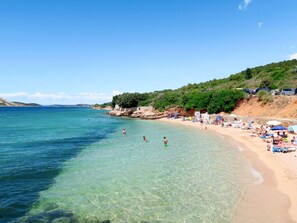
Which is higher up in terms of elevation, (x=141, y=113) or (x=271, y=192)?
(x=141, y=113)

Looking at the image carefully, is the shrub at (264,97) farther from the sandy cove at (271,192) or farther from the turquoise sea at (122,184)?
the sandy cove at (271,192)

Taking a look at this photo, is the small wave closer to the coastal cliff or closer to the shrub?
the shrub

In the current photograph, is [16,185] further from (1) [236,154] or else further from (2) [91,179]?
(1) [236,154]

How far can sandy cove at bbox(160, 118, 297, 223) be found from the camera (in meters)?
12.5

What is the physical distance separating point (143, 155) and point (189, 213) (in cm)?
1345

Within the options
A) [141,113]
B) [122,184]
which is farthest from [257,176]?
[141,113]

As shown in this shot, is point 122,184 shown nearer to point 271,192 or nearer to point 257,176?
point 271,192

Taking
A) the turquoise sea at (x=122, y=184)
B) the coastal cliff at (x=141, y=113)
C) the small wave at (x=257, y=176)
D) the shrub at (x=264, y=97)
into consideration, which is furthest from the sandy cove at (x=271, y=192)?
the coastal cliff at (x=141, y=113)

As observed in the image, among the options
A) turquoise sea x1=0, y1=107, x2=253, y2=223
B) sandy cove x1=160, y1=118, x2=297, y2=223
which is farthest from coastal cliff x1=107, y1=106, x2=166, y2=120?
sandy cove x1=160, y1=118, x2=297, y2=223

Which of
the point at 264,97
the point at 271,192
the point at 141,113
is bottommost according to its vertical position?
the point at 271,192

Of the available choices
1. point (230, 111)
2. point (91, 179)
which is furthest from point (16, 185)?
point (230, 111)

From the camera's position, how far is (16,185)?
55.6 feet

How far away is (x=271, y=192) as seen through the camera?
51.0 feet

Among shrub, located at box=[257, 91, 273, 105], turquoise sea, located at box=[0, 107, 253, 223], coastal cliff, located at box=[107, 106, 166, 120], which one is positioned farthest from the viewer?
coastal cliff, located at box=[107, 106, 166, 120]
